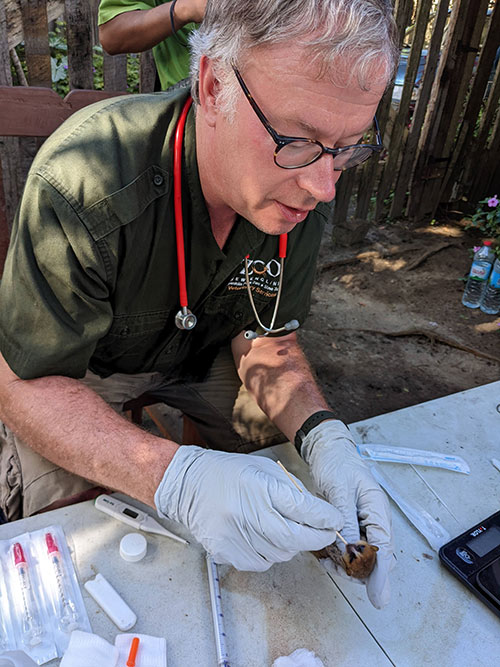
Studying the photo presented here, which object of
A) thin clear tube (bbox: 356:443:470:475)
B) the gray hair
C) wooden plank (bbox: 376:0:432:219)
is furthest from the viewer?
wooden plank (bbox: 376:0:432:219)

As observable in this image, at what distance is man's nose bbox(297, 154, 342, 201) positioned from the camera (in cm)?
117

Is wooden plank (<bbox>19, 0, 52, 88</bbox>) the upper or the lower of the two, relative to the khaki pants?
upper

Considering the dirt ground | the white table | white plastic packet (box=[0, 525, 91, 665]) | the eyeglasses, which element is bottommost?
the dirt ground

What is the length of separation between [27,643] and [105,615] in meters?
0.14

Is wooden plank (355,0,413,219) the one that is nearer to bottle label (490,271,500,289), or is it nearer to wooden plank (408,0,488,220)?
wooden plank (408,0,488,220)

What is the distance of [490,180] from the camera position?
557 cm

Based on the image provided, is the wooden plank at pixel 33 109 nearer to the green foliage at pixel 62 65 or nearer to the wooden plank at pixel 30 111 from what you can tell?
the wooden plank at pixel 30 111

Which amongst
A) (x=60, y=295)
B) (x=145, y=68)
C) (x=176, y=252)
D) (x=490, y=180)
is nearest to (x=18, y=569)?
(x=60, y=295)

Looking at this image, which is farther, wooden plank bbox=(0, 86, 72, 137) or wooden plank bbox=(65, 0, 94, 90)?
wooden plank bbox=(65, 0, 94, 90)

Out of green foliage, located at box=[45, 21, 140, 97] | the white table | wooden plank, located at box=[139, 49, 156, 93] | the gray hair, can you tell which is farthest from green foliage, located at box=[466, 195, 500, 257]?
the white table

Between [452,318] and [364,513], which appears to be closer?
[364,513]

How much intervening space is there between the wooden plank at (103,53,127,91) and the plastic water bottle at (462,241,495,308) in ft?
9.06

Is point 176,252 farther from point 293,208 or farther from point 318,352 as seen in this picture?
point 318,352

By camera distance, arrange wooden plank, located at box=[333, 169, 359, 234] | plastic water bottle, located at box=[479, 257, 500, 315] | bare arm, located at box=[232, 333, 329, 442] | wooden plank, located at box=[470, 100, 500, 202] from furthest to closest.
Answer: wooden plank, located at box=[470, 100, 500, 202]
wooden plank, located at box=[333, 169, 359, 234]
plastic water bottle, located at box=[479, 257, 500, 315]
bare arm, located at box=[232, 333, 329, 442]
